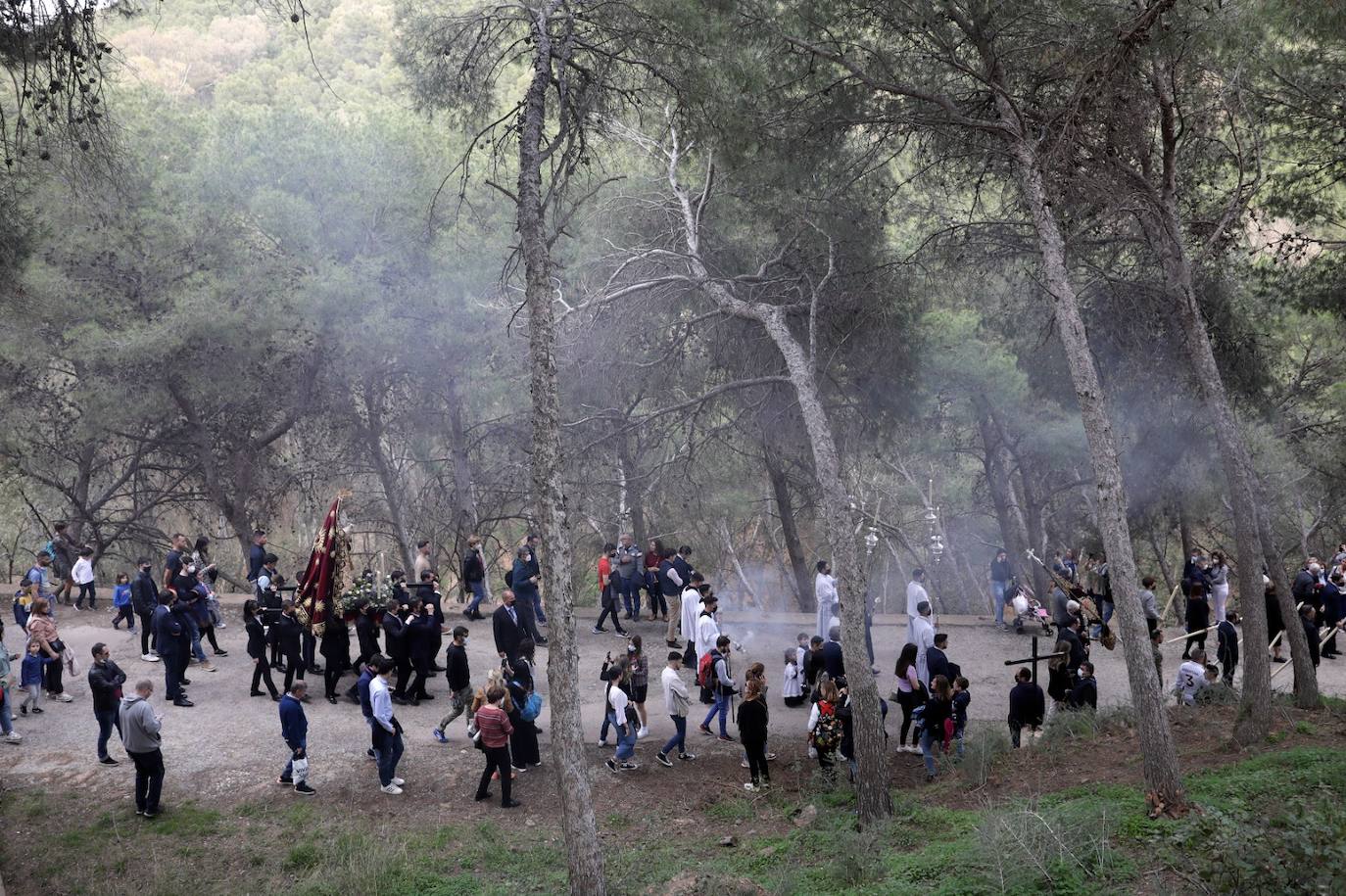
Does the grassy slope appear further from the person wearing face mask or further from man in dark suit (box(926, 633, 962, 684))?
the person wearing face mask

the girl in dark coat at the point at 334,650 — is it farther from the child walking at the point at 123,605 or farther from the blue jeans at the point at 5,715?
the child walking at the point at 123,605

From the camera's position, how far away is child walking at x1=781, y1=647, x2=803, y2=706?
13.5 metres

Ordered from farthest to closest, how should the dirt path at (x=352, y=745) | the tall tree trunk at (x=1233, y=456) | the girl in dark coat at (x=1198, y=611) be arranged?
the girl in dark coat at (x=1198, y=611), the dirt path at (x=352, y=745), the tall tree trunk at (x=1233, y=456)

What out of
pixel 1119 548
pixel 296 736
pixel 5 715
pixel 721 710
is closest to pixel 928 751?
pixel 721 710

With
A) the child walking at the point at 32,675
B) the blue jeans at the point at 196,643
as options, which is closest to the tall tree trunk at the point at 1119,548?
the blue jeans at the point at 196,643

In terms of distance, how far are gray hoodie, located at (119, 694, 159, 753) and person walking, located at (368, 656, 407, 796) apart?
2010 mm

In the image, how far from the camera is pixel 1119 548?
8.88 metres

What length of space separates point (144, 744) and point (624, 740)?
4.85 m

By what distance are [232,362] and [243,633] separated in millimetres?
5440

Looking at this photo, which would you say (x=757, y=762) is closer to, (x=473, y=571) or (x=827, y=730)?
(x=827, y=730)

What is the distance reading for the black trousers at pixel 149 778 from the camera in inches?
397

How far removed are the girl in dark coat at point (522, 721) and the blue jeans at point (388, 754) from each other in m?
1.17

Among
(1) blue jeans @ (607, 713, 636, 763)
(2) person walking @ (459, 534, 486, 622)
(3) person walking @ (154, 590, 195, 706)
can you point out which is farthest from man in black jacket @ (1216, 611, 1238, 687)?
(3) person walking @ (154, 590, 195, 706)

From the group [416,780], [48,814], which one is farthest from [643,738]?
[48,814]
